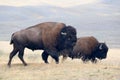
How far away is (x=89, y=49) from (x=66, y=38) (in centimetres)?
648

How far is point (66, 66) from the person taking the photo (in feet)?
56.0

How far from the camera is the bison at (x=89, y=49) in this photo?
2499 cm

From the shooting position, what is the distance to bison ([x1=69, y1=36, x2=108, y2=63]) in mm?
24994

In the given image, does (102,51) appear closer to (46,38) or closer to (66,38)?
(66,38)

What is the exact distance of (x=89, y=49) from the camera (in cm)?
2525

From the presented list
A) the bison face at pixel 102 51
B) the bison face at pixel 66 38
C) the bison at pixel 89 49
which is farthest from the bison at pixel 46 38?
the bison face at pixel 102 51

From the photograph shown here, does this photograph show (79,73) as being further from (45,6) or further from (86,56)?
(45,6)

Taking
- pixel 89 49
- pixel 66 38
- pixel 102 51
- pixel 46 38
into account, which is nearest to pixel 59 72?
pixel 46 38

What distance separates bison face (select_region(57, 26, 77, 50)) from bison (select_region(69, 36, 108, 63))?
5760 millimetres

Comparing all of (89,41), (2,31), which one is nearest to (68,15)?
(2,31)

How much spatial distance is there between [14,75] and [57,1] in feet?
307

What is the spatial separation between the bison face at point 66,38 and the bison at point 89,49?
5.76 metres

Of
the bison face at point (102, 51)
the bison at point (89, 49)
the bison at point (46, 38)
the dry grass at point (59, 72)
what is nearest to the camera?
the dry grass at point (59, 72)

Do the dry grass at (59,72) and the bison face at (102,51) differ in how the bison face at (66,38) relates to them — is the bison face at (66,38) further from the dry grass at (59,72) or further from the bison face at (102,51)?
the bison face at (102,51)
